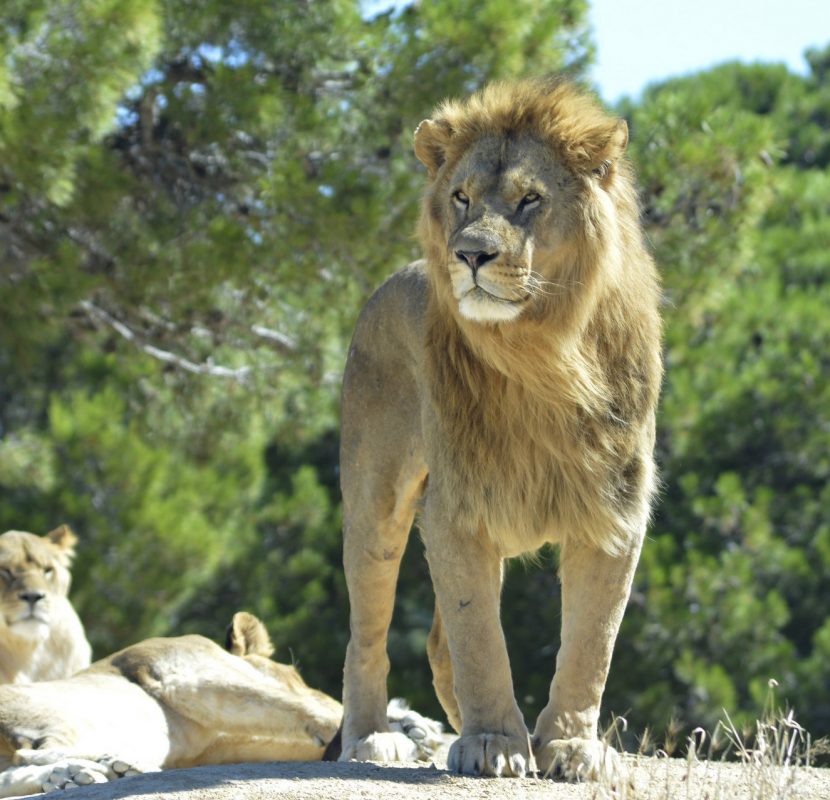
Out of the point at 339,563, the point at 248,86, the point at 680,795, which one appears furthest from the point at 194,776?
the point at 339,563

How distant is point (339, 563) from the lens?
1471cm

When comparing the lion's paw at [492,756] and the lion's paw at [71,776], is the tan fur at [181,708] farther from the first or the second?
the lion's paw at [492,756]

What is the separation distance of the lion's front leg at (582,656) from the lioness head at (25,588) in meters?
3.28

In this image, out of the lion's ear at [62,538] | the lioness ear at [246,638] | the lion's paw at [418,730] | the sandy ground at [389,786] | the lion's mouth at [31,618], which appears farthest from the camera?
the lion's ear at [62,538]

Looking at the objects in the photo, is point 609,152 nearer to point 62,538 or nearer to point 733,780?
point 733,780

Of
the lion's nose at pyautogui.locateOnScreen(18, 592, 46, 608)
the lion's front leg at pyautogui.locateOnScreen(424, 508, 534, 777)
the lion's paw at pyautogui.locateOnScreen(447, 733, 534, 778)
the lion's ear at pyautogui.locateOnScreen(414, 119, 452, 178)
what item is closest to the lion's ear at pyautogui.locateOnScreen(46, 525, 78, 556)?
the lion's nose at pyautogui.locateOnScreen(18, 592, 46, 608)

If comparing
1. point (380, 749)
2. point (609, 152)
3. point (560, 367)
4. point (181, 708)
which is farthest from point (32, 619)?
point (609, 152)

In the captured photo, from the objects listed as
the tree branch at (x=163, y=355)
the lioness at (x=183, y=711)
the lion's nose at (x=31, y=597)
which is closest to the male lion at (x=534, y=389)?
the lioness at (x=183, y=711)

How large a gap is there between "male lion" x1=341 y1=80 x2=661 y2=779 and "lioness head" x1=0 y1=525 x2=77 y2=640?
296 cm

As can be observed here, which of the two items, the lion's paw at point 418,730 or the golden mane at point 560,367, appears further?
the lion's paw at point 418,730

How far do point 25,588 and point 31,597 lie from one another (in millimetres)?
49

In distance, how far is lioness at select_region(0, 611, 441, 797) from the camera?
572cm

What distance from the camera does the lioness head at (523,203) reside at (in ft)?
13.8

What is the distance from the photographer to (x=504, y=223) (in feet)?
13.9
